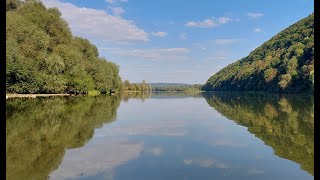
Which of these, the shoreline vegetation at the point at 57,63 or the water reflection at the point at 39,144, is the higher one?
the shoreline vegetation at the point at 57,63

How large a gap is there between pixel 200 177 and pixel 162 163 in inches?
93.7

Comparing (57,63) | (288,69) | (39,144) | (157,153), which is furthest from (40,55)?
(288,69)

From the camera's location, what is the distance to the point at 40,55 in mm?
69562

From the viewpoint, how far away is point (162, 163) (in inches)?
524

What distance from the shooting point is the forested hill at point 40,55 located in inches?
2405

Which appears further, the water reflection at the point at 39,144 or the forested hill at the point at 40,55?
the forested hill at the point at 40,55

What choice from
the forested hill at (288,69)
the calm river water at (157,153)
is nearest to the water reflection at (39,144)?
the calm river water at (157,153)

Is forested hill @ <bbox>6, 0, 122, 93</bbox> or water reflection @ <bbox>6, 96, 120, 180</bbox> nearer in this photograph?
water reflection @ <bbox>6, 96, 120, 180</bbox>

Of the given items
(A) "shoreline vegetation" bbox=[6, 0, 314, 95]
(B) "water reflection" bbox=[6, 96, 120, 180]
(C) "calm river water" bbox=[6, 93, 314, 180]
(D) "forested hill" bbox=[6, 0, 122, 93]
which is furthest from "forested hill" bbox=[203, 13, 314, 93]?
(B) "water reflection" bbox=[6, 96, 120, 180]

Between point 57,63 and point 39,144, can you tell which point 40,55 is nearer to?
point 57,63

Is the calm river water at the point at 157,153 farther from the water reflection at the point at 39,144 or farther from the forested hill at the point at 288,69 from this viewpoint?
the forested hill at the point at 288,69

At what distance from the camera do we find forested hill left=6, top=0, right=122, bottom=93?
6109 centimetres

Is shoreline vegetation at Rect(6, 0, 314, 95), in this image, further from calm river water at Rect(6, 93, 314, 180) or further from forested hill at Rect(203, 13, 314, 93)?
calm river water at Rect(6, 93, 314, 180)
